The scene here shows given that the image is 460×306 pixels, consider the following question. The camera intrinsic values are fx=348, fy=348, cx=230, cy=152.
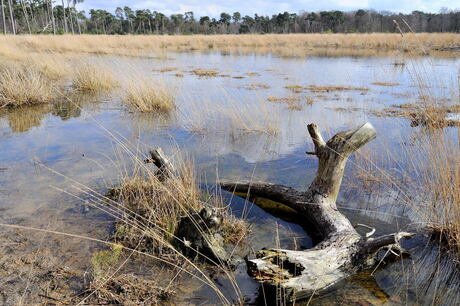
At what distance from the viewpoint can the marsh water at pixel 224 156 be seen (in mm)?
2641

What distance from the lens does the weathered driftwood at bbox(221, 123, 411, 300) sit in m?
2.27

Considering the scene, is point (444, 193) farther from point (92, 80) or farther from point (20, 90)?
point (92, 80)

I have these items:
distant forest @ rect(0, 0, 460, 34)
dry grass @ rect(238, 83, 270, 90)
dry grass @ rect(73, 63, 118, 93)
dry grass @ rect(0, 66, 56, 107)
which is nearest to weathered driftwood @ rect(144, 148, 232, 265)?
dry grass @ rect(0, 66, 56, 107)

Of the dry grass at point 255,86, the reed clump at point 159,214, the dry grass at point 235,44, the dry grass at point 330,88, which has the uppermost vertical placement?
the dry grass at point 235,44

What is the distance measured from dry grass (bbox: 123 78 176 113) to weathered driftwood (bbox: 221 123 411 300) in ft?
14.1

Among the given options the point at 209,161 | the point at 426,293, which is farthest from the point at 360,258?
the point at 209,161

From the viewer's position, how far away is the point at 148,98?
751cm

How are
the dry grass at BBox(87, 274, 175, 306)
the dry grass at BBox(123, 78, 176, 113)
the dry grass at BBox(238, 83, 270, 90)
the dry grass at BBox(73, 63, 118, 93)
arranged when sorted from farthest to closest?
the dry grass at BBox(238, 83, 270, 90) → the dry grass at BBox(73, 63, 118, 93) → the dry grass at BBox(123, 78, 176, 113) → the dry grass at BBox(87, 274, 175, 306)

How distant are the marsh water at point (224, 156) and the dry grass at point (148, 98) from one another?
0.72ft

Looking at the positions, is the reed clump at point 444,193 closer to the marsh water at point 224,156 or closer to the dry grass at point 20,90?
the marsh water at point 224,156

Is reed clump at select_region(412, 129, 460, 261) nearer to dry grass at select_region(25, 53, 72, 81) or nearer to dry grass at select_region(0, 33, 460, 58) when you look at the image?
dry grass at select_region(25, 53, 72, 81)

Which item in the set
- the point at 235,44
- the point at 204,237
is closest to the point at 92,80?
the point at 204,237

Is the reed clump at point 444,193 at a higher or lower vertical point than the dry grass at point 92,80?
lower

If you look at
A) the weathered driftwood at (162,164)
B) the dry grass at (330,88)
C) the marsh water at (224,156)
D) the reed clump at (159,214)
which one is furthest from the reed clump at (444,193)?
the dry grass at (330,88)
